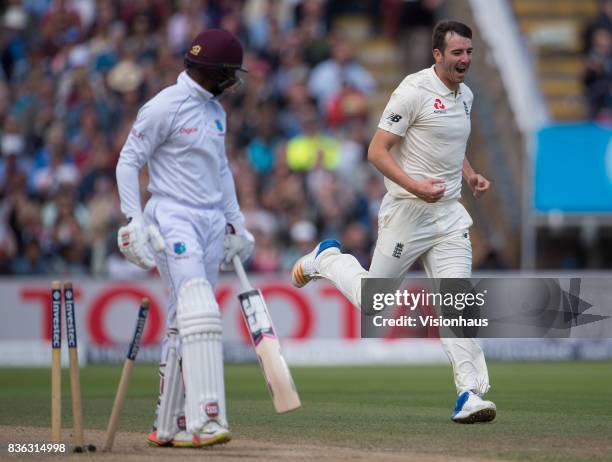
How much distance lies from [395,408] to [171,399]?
2.85m

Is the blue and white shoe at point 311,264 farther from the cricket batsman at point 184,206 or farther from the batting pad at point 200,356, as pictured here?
the batting pad at point 200,356

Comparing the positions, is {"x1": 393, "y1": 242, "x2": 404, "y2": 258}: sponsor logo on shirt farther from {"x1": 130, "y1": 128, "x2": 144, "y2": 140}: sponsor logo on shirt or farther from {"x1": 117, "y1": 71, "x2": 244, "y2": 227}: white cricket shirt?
{"x1": 130, "y1": 128, "x2": 144, "y2": 140}: sponsor logo on shirt

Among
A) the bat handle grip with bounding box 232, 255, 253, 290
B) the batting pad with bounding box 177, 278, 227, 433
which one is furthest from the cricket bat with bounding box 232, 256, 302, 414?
the batting pad with bounding box 177, 278, 227, 433

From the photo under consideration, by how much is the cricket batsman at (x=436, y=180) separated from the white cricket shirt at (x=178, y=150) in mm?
1341

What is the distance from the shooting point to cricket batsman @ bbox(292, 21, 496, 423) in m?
9.19

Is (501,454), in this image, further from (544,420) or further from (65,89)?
(65,89)

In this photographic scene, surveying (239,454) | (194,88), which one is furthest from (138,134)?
(239,454)

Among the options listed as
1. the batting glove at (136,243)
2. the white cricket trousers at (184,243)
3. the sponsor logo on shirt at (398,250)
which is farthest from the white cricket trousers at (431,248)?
the batting glove at (136,243)

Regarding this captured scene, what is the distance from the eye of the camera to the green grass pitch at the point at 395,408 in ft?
26.8

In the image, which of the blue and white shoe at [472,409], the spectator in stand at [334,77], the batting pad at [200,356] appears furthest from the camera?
the spectator in stand at [334,77]

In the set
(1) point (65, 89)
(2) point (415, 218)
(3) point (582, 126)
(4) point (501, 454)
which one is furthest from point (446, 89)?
(1) point (65, 89)

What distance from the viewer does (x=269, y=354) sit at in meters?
7.91

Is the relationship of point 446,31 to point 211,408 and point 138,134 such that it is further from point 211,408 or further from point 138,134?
point 211,408

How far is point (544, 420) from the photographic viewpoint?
31.2 feet
